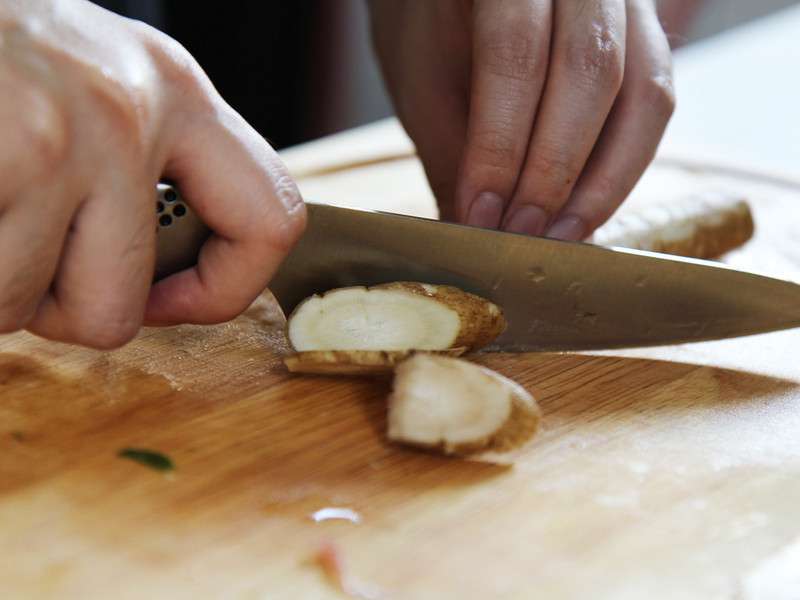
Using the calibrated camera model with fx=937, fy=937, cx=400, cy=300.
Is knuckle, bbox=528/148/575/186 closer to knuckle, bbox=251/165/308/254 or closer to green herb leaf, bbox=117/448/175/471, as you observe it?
knuckle, bbox=251/165/308/254

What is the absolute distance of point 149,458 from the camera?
2.89ft

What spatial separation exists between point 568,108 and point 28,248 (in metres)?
0.70

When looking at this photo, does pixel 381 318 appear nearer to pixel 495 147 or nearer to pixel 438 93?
pixel 495 147

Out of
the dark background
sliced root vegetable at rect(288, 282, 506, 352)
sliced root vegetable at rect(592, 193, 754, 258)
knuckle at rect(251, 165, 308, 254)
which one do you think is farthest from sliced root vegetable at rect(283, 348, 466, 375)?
the dark background

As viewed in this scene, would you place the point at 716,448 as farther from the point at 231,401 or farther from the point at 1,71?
the point at 1,71

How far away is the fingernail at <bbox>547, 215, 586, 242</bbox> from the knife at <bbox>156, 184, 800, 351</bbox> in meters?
0.13

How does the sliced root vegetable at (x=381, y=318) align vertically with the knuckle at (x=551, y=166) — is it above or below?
A: below

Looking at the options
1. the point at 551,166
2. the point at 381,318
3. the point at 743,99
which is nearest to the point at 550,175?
the point at 551,166

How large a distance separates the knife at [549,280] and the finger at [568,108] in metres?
0.12

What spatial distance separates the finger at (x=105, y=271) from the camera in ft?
2.67

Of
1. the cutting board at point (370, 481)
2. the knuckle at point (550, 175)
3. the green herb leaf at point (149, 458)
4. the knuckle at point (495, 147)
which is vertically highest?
the knuckle at point (495, 147)

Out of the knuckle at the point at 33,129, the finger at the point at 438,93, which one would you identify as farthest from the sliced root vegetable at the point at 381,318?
the finger at the point at 438,93

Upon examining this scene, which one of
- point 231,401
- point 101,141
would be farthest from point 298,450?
point 101,141

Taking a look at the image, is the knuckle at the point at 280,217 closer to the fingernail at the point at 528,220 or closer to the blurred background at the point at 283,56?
the fingernail at the point at 528,220
